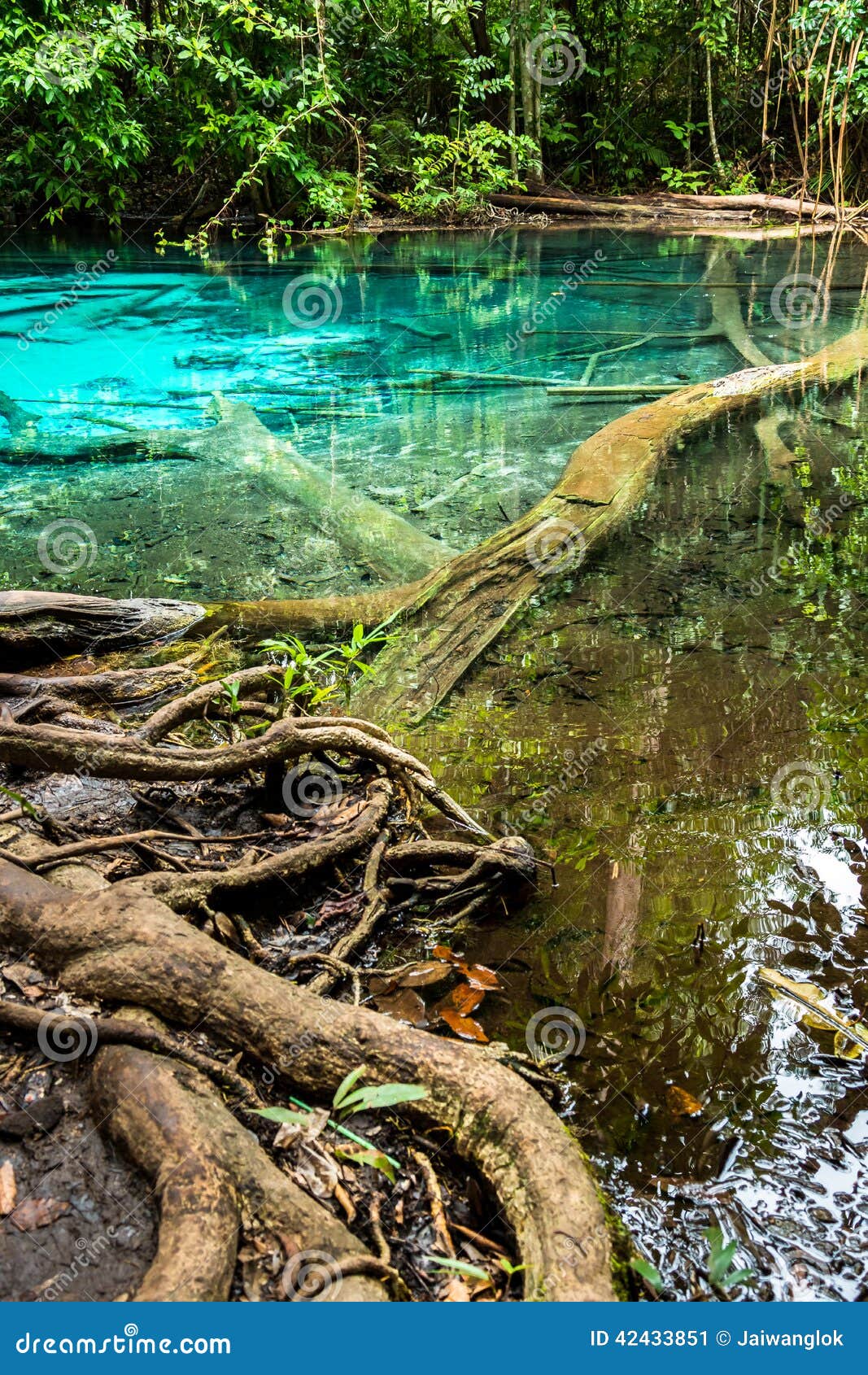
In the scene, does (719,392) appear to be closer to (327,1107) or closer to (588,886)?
(588,886)

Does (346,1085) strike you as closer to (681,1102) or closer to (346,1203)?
(346,1203)

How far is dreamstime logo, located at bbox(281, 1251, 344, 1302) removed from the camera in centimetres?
146

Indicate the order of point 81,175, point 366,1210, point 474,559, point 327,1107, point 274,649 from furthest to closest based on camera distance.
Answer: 1. point 81,175
2. point 474,559
3. point 274,649
4. point 327,1107
5. point 366,1210

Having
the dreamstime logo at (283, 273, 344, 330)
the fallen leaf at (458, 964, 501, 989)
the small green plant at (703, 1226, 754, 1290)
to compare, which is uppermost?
the dreamstime logo at (283, 273, 344, 330)

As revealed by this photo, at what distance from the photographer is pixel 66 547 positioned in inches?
203

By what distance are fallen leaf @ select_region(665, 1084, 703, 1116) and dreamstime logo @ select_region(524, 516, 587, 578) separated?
3001mm

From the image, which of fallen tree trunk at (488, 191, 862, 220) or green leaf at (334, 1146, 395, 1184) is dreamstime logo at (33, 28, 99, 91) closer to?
fallen tree trunk at (488, 191, 862, 220)

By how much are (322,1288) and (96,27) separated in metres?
16.7

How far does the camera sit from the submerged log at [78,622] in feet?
12.3

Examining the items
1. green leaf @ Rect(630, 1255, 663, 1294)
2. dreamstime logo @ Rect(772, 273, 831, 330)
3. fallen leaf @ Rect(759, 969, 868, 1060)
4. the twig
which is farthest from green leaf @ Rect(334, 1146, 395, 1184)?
dreamstime logo @ Rect(772, 273, 831, 330)

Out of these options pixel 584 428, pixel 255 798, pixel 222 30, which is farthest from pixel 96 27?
pixel 255 798

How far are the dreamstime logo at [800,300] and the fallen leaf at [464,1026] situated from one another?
8.60 metres

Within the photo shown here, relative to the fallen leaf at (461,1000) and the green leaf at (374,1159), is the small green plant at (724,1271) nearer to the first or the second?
the green leaf at (374,1159)

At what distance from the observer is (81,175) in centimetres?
1528
